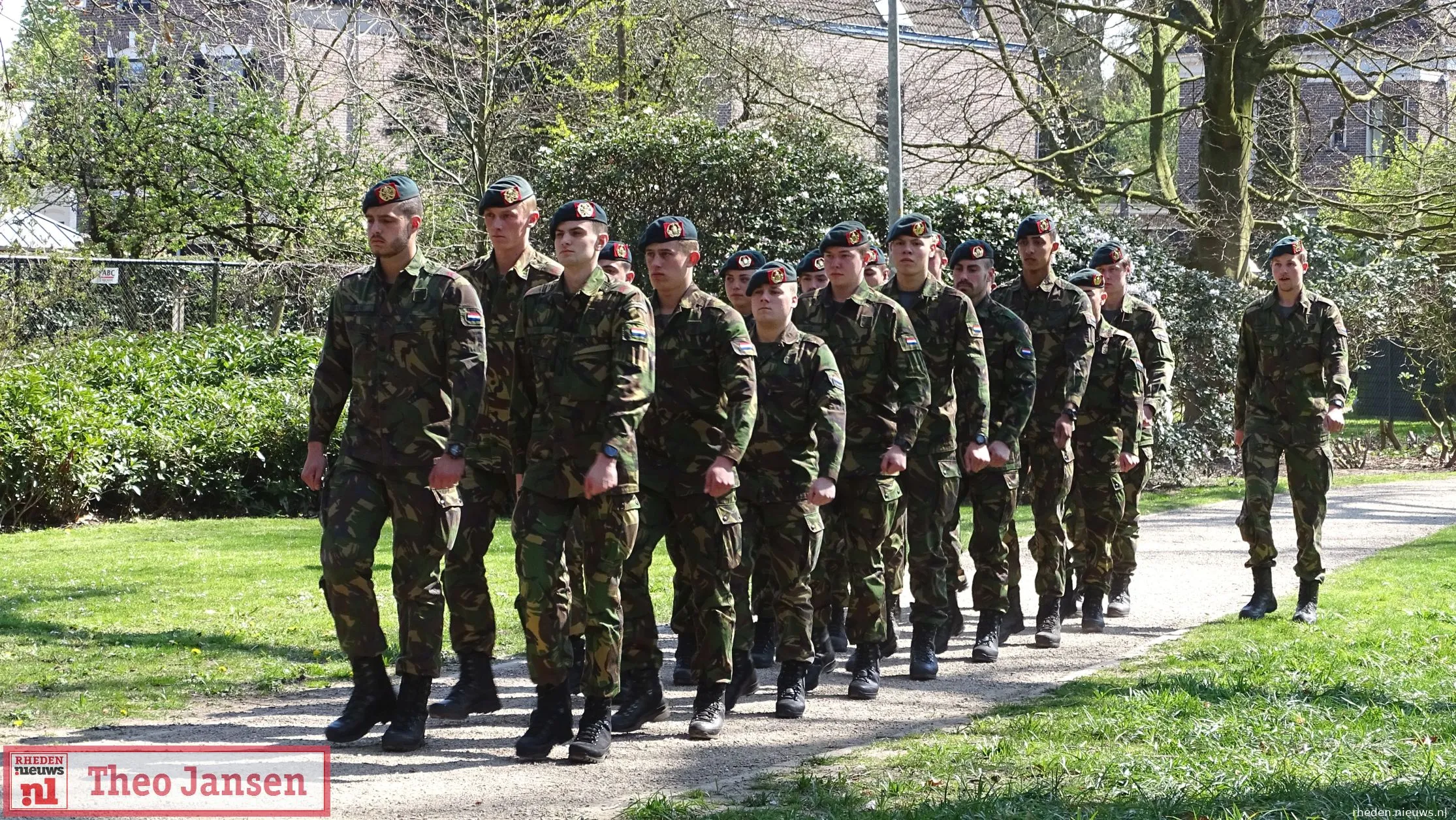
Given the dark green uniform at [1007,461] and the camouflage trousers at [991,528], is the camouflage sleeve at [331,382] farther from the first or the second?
the camouflage trousers at [991,528]

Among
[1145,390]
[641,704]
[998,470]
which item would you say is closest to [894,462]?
[998,470]

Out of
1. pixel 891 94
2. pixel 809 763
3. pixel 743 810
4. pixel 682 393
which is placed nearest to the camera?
pixel 743 810

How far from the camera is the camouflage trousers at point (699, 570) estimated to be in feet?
22.4

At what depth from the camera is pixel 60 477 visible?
48.7ft

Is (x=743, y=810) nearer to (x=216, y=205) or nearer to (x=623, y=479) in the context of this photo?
(x=623, y=479)

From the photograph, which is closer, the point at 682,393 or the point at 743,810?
the point at 743,810

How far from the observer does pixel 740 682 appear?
752cm

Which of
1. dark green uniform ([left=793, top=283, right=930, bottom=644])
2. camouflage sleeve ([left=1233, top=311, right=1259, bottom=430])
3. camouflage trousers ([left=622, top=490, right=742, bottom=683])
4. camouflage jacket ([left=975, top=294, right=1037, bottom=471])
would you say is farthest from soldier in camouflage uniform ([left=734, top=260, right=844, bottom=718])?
camouflage sleeve ([left=1233, top=311, right=1259, bottom=430])

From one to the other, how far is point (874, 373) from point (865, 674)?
1555 mm

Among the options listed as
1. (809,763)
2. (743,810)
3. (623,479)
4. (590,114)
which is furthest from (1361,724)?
(590,114)

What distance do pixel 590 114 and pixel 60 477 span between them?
31.7 ft

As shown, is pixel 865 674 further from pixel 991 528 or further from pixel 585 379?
pixel 585 379

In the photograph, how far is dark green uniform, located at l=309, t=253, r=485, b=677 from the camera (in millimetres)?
6535

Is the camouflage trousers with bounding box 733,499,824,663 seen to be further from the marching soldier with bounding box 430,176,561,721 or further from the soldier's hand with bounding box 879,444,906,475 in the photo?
the marching soldier with bounding box 430,176,561,721
